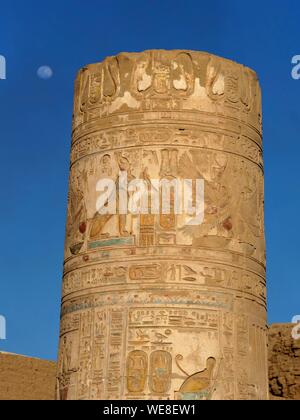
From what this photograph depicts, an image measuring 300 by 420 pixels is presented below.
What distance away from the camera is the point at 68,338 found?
30.7 ft

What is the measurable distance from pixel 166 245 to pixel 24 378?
1143 centimetres

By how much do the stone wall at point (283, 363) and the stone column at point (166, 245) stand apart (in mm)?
9446

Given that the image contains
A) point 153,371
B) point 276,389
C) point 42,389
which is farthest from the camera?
point 42,389

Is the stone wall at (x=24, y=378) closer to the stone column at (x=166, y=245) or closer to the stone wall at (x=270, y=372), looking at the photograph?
the stone wall at (x=270, y=372)

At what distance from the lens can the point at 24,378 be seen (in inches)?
769

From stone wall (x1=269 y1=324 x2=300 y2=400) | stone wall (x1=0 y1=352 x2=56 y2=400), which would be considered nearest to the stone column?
stone wall (x1=269 y1=324 x2=300 y2=400)

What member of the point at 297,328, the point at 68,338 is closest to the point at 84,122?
the point at 68,338

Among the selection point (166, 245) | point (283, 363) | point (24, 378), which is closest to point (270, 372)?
point (283, 363)

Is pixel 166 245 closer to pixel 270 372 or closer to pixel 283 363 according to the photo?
pixel 270 372

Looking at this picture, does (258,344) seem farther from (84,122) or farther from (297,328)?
(297,328)

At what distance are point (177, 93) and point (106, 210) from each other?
154cm

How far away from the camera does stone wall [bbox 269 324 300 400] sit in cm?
1859

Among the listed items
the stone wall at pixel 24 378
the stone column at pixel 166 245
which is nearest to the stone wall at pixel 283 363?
the stone wall at pixel 24 378

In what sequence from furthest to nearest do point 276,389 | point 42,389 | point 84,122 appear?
point 42,389 → point 276,389 → point 84,122
